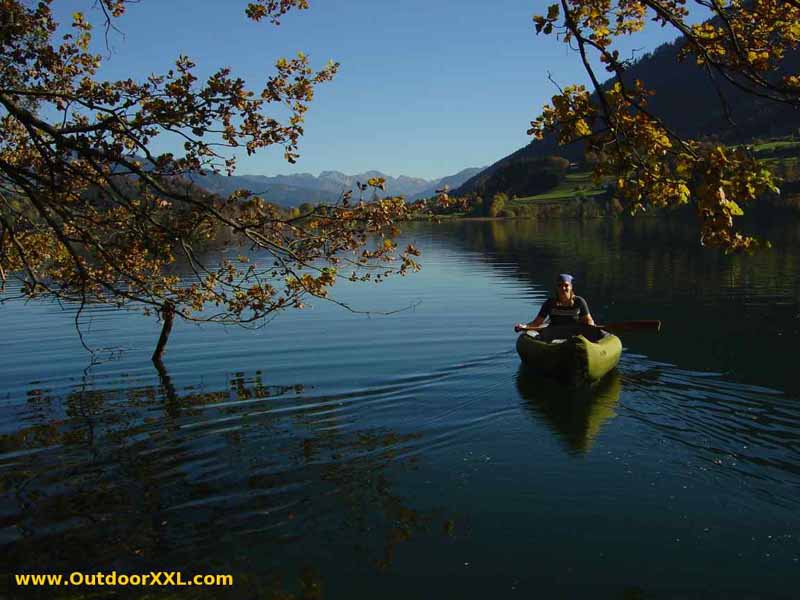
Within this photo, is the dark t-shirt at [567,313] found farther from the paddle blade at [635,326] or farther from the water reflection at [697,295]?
the water reflection at [697,295]

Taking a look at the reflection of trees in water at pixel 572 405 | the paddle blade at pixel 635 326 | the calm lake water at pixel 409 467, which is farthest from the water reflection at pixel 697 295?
the reflection of trees in water at pixel 572 405

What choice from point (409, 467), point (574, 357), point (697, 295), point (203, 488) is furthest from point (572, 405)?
point (697, 295)

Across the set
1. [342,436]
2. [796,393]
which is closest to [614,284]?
[796,393]

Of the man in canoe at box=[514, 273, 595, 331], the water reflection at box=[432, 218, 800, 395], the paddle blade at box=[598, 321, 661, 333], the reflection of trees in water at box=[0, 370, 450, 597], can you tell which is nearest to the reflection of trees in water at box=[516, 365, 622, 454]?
the paddle blade at box=[598, 321, 661, 333]

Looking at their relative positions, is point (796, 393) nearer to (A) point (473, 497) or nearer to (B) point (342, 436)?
(A) point (473, 497)

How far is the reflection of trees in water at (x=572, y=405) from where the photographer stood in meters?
12.2

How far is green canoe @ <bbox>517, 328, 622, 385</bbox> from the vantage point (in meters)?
14.7

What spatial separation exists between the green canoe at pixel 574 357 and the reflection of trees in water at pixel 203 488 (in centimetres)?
473

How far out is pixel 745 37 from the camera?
23.1ft

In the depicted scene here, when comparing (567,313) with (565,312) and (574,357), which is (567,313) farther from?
(574,357)

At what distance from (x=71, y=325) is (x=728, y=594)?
25.9 m

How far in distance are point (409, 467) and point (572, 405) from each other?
507cm

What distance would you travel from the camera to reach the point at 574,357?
14.7m

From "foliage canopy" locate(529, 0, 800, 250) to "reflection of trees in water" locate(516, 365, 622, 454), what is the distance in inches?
243
